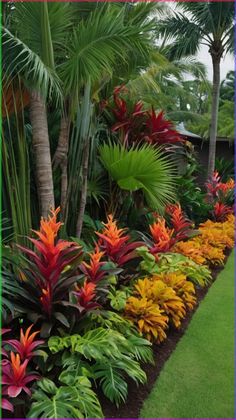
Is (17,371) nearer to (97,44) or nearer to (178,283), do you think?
(178,283)

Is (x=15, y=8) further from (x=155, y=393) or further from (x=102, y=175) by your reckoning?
(x=155, y=393)

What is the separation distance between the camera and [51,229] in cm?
315

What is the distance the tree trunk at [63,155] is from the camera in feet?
15.0

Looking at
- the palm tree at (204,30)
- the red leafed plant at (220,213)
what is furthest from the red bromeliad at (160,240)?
the palm tree at (204,30)

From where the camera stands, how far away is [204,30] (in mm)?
10492

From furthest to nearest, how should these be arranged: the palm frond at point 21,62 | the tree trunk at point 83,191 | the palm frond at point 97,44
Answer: the tree trunk at point 83,191, the palm frond at point 97,44, the palm frond at point 21,62

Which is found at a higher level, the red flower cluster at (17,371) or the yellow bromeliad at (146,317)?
the red flower cluster at (17,371)

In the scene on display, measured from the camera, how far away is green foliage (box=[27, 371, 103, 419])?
7.61 ft

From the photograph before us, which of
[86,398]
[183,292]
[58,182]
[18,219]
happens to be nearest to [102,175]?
[58,182]

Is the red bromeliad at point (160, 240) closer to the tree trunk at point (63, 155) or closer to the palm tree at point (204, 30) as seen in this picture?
the tree trunk at point (63, 155)

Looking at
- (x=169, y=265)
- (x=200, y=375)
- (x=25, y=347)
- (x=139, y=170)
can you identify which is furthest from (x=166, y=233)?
(x=25, y=347)

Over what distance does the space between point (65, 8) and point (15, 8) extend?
464mm

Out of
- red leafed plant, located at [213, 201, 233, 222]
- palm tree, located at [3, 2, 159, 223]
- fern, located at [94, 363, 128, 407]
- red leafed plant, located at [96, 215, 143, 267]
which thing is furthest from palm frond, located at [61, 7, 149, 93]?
red leafed plant, located at [213, 201, 233, 222]

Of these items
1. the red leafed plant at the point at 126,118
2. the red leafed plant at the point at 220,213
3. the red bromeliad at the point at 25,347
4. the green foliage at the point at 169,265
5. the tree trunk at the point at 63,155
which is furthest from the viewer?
the red leafed plant at the point at 220,213
